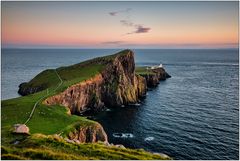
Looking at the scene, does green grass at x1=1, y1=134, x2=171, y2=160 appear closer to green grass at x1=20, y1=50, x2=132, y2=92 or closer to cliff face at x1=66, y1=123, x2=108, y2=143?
cliff face at x1=66, y1=123, x2=108, y2=143

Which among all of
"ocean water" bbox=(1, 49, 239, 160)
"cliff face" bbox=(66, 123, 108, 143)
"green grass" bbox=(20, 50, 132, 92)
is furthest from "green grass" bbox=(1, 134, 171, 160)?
"green grass" bbox=(20, 50, 132, 92)

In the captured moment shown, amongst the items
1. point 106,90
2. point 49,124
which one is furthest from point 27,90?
point 49,124

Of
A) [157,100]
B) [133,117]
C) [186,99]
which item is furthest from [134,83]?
[133,117]

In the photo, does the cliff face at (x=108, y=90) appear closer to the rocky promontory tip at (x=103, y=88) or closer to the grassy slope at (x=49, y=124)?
the rocky promontory tip at (x=103, y=88)

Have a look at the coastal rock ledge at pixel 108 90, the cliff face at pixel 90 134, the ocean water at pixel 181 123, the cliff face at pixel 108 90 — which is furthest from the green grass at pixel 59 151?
the cliff face at pixel 108 90

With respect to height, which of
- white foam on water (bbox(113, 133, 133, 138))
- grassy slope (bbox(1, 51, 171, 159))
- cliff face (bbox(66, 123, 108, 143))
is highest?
grassy slope (bbox(1, 51, 171, 159))

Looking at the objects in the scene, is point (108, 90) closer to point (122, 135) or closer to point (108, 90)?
point (108, 90)
